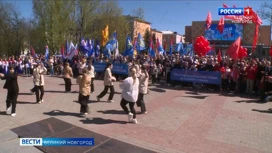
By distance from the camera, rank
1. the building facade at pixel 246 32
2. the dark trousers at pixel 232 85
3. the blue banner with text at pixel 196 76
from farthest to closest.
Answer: the building facade at pixel 246 32
the blue banner with text at pixel 196 76
the dark trousers at pixel 232 85

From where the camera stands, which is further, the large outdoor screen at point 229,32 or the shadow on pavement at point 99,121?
the large outdoor screen at point 229,32

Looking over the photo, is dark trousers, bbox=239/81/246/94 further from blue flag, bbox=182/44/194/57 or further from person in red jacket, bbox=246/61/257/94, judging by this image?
blue flag, bbox=182/44/194/57

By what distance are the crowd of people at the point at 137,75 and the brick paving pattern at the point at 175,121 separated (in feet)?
1.82

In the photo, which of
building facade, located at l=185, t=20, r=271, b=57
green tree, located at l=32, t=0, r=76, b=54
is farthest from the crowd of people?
building facade, located at l=185, t=20, r=271, b=57

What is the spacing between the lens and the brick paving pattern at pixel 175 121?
248 inches

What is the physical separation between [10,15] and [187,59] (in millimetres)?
38149

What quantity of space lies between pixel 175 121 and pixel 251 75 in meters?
6.87

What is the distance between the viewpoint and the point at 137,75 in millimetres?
9961

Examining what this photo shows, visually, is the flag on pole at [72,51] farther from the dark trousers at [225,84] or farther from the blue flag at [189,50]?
the dark trousers at [225,84]

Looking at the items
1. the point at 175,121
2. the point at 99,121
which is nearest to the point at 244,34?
the point at 175,121

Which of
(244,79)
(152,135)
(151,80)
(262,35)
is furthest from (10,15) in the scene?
(262,35)

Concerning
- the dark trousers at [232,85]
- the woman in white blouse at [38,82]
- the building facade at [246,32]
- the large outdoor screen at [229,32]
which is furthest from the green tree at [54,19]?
the building facade at [246,32]

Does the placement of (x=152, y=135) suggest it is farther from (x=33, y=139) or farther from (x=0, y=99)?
(x=0, y=99)

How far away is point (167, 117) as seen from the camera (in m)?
8.52
